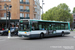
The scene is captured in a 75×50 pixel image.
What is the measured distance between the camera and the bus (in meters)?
16.4

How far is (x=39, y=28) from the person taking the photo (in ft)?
58.0

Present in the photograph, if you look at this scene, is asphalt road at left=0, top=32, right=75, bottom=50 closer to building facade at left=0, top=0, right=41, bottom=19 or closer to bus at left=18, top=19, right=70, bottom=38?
bus at left=18, top=19, right=70, bottom=38

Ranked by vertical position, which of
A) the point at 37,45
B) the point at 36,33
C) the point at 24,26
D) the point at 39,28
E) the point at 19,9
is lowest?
the point at 37,45

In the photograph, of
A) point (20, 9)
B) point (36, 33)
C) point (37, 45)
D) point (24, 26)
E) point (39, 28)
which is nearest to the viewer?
point (37, 45)

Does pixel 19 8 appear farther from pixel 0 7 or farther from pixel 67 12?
pixel 67 12

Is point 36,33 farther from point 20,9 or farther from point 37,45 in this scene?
point 20,9

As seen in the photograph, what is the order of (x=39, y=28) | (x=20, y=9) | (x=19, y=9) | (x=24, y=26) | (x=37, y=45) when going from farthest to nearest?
(x=20, y=9), (x=19, y=9), (x=39, y=28), (x=24, y=26), (x=37, y=45)

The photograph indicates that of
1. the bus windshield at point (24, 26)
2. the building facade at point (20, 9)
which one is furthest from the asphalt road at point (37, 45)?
the building facade at point (20, 9)

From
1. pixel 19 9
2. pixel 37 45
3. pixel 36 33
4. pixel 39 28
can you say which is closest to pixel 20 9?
pixel 19 9

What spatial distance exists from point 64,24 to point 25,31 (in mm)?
8267

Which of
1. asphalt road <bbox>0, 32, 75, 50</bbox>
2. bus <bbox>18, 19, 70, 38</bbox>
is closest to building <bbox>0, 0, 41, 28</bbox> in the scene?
bus <bbox>18, 19, 70, 38</bbox>

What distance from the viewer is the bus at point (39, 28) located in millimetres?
16423

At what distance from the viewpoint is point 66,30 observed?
73.2 feet

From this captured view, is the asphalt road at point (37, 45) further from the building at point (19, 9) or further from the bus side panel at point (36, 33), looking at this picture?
the building at point (19, 9)
